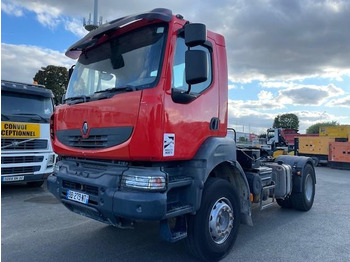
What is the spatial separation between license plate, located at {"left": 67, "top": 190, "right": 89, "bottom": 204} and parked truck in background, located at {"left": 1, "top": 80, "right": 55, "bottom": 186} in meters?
4.67

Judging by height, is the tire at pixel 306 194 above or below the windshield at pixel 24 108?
below

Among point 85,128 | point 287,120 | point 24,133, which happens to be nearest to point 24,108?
point 24,133

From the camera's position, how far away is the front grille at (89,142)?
366 centimetres

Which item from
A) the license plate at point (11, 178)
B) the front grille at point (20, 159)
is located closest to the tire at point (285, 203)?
the front grille at point (20, 159)

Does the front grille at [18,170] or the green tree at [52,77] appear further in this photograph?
the green tree at [52,77]

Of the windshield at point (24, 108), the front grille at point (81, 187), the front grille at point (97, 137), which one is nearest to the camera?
the front grille at point (97, 137)

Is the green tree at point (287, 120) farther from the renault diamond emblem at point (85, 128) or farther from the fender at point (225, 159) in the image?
the renault diamond emblem at point (85, 128)

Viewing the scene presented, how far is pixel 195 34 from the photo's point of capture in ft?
11.2

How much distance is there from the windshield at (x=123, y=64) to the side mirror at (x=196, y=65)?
1.08 ft

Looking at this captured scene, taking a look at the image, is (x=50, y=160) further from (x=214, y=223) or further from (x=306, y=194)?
(x=306, y=194)

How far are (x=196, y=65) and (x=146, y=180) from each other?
1307mm

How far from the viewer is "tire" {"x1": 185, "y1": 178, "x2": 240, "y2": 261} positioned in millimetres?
3768

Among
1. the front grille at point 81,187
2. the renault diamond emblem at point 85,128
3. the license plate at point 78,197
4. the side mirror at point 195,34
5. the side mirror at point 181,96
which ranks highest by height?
the side mirror at point 195,34

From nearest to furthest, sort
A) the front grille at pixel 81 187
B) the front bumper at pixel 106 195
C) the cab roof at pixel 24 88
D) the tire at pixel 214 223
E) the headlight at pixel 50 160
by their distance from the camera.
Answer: the front bumper at pixel 106 195
the front grille at pixel 81 187
the tire at pixel 214 223
the cab roof at pixel 24 88
the headlight at pixel 50 160
